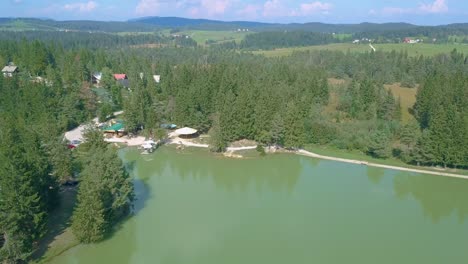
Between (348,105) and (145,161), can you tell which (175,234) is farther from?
(348,105)

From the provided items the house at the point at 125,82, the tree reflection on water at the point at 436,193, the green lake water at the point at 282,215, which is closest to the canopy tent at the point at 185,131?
the green lake water at the point at 282,215

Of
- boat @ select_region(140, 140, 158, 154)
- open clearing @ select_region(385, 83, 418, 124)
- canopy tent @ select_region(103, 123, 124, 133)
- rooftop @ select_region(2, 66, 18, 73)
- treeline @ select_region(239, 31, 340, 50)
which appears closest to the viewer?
boat @ select_region(140, 140, 158, 154)

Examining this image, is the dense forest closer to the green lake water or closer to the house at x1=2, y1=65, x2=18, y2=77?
the house at x1=2, y1=65, x2=18, y2=77

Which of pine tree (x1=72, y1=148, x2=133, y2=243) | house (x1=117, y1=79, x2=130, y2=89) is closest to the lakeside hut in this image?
pine tree (x1=72, y1=148, x2=133, y2=243)

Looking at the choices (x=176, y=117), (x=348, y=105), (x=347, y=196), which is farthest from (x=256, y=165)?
(x=348, y=105)

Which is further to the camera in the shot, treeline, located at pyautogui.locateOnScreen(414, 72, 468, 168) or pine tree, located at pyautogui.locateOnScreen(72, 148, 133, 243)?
treeline, located at pyautogui.locateOnScreen(414, 72, 468, 168)

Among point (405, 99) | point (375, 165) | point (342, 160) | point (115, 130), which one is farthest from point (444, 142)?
point (115, 130)

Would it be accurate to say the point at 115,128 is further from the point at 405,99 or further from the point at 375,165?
the point at 405,99
